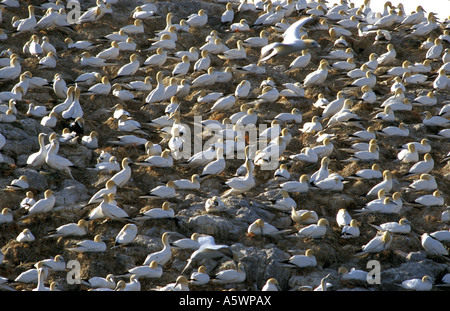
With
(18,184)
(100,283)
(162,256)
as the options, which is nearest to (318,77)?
(18,184)

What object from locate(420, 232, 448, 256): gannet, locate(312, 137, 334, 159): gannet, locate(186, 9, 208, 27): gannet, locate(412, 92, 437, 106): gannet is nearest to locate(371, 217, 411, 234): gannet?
locate(420, 232, 448, 256): gannet

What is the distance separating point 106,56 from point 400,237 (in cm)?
1091

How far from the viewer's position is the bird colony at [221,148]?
16.0 metres

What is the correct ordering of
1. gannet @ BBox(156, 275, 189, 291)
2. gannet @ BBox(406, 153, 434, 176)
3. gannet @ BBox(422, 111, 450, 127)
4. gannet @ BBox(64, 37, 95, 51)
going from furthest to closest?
1. gannet @ BBox(64, 37, 95, 51)
2. gannet @ BBox(422, 111, 450, 127)
3. gannet @ BBox(406, 153, 434, 176)
4. gannet @ BBox(156, 275, 189, 291)

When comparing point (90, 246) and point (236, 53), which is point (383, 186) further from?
point (236, 53)

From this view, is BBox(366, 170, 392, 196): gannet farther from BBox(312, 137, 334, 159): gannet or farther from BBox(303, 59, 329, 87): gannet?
BBox(303, 59, 329, 87): gannet

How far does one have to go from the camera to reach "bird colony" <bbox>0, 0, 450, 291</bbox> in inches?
629

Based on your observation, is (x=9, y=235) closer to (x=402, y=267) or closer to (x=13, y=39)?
(x=402, y=267)

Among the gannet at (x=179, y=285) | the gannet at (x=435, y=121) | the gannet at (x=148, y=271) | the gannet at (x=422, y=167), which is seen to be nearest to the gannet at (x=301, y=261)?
the gannet at (x=179, y=285)

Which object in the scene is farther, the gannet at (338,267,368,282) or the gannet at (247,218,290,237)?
the gannet at (247,218,290,237)

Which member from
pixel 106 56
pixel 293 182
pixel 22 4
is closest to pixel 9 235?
pixel 293 182

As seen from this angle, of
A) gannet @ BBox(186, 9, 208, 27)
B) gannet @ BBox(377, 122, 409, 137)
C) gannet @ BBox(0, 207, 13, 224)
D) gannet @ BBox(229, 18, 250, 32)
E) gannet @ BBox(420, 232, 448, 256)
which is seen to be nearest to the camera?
gannet @ BBox(420, 232, 448, 256)

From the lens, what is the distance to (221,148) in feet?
62.7

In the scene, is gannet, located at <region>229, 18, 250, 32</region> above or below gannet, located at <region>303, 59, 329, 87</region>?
below
